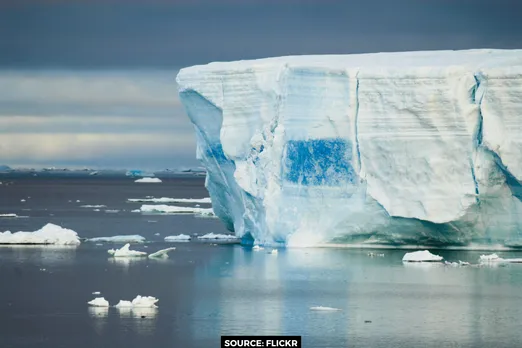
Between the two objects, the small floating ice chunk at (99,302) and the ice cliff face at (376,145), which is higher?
the ice cliff face at (376,145)

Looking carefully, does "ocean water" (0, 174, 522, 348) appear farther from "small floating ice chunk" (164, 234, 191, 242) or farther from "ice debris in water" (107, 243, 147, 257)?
"small floating ice chunk" (164, 234, 191, 242)

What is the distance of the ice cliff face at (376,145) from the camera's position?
786 inches

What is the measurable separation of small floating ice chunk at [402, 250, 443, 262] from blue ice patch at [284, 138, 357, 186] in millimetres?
1580

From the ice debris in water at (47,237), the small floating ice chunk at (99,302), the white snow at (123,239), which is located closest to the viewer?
the small floating ice chunk at (99,302)

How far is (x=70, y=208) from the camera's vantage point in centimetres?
4084

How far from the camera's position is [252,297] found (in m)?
16.8

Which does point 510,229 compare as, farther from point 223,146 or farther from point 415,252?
point 223,146

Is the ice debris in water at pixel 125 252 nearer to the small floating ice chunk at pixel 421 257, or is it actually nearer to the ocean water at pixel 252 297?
the ocean water at pixel 252 297

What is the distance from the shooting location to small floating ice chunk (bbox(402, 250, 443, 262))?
20016 mm

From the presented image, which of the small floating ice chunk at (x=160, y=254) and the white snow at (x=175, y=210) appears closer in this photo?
the small floating ice chunk at (x=160, y=254)

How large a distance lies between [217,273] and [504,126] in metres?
5.30

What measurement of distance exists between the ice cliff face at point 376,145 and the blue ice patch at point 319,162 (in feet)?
0.06

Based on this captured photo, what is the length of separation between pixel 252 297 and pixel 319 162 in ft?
14.8


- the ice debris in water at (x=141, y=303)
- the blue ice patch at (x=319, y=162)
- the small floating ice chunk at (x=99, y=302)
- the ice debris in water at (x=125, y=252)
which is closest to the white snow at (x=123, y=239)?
the ice debris in water at (x=125, y=252)
